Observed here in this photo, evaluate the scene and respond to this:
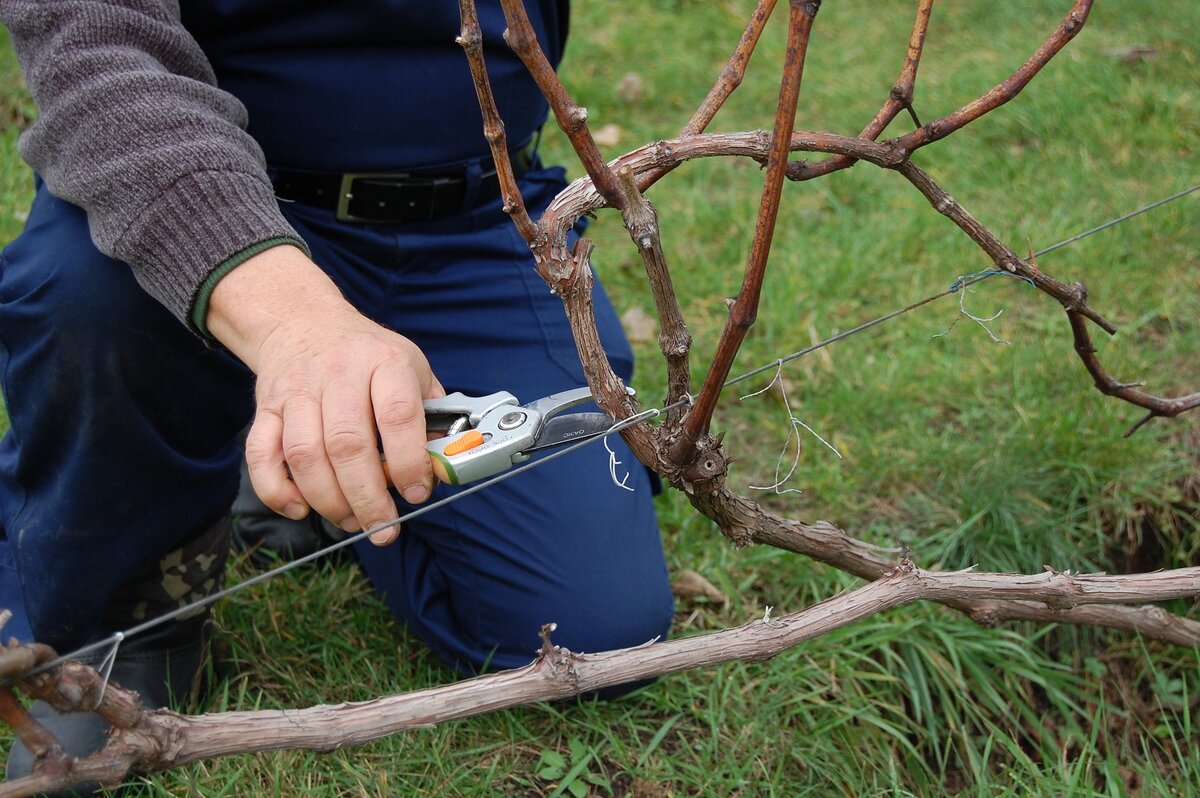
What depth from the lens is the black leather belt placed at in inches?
65.8

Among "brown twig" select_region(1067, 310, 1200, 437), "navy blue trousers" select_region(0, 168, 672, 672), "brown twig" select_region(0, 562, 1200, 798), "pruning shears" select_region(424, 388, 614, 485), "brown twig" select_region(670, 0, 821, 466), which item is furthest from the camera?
"brown twig" select_region(1067, 310, 1200, 437)

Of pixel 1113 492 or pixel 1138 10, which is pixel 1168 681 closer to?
pixel 1113 492

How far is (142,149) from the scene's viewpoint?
1.25 metres

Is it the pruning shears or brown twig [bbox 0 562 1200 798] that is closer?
brown twig [bbox 0 562 1200 798]

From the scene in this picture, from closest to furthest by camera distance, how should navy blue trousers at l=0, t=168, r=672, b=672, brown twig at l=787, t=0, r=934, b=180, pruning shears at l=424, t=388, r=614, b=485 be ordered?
pruning shears at l=424, t=388, r=614, b=485 → brown twig at l=787, t=0, r=934, b=180 → navy blue trousers at l=0, t=168, r=672, b=672

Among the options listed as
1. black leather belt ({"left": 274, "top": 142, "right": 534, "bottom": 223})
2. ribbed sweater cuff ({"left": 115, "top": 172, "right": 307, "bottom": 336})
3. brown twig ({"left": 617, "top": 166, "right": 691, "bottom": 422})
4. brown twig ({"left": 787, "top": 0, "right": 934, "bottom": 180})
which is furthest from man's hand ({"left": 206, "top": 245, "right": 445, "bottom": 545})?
black leather belt ({"left": 274, "top": 142, "right": 534, "bottom": 223})

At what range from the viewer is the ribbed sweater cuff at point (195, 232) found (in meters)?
1.21

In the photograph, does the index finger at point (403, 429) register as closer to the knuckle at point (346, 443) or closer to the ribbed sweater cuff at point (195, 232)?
the knuckle at point (346, 443)

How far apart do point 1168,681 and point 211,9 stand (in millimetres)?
1823

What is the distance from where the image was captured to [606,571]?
1.68 metres

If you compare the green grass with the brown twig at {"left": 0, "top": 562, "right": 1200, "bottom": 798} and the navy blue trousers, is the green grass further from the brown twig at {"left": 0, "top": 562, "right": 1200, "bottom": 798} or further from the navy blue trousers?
the brown twig at {"left": 0, "top": 562, "right": 1200, "bottom": 798}

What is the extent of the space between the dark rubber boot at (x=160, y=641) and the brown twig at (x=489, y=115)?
2.83 ft

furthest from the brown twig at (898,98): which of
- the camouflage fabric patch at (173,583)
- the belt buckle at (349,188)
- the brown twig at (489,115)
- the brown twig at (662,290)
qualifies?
the camouflage fabric patch at (173,583)

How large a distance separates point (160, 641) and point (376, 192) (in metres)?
0.75
